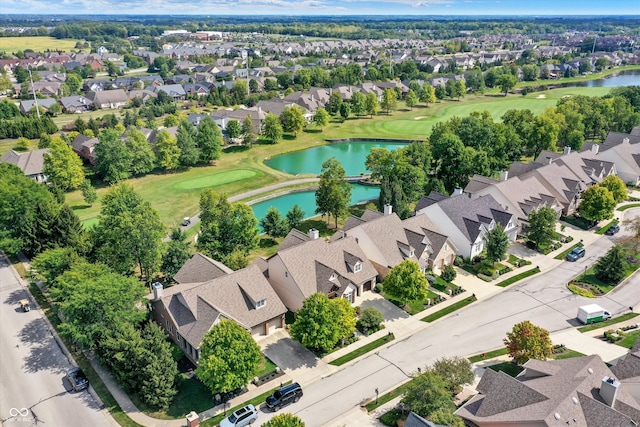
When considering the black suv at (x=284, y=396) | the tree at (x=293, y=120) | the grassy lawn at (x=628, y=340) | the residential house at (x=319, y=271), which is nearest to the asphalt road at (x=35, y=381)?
the black suv at (x=284, y=396)

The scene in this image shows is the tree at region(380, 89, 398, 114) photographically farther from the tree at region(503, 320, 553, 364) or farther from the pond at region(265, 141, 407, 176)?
the tree at region(503, 320, 553, 364)

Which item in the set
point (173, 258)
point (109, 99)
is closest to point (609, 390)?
point (173, 258)

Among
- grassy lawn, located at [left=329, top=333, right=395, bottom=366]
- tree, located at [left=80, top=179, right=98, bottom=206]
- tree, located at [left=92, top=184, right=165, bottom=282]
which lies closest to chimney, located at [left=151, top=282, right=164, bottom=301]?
tree, located at [left=92, top=184, right=165, bottom=282]

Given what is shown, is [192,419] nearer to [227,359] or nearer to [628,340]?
[227,359]

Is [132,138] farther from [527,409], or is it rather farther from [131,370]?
[527,409]

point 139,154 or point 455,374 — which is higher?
point 139,154

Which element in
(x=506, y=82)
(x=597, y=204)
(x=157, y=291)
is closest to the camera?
(x=157, y=291)
